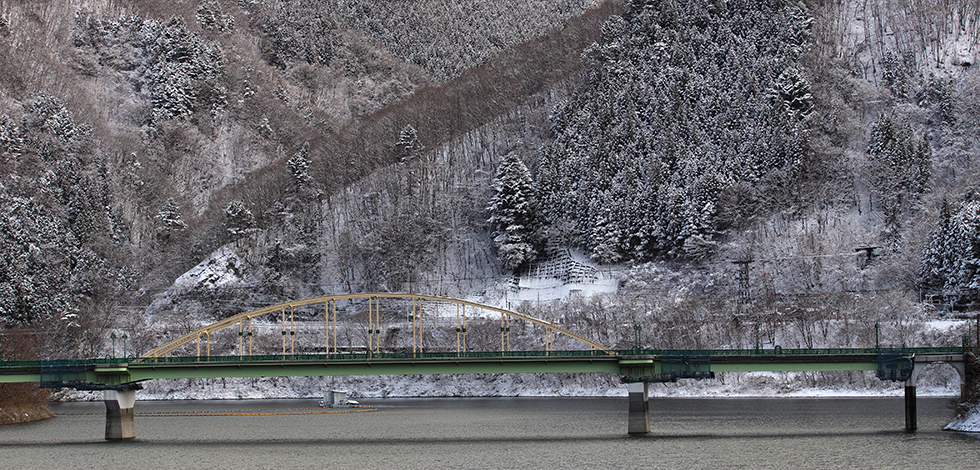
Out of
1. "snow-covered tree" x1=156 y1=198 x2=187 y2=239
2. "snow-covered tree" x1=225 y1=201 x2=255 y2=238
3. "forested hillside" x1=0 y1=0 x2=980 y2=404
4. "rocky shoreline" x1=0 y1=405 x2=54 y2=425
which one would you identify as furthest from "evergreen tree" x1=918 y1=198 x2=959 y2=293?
"snow-covered tree" x1=156 y1=198 x2=187 y2=239

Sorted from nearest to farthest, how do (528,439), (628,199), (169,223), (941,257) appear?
(528,439) < (941,257) < (628,199) < (169,223)

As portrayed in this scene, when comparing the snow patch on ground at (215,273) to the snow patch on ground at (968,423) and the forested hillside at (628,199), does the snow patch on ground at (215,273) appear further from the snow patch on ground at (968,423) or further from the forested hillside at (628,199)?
the snow patch on ground at (968,423)

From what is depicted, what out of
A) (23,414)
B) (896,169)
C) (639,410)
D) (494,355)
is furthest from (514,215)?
(639,410)

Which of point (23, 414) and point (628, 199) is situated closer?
point (23, 414)

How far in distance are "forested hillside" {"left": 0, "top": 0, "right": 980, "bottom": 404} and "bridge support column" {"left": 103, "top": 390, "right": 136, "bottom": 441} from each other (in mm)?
55182

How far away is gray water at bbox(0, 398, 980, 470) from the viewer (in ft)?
216

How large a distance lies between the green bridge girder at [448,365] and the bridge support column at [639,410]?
0.96 meters

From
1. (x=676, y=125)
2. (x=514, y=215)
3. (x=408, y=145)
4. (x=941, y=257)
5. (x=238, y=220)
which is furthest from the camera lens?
(x=408, y=145)

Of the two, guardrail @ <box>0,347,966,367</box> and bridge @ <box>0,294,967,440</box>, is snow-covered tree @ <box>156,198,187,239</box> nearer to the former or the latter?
guardrail @ <box>0,347,966,367</box>

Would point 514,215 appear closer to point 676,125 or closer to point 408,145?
point 676,125

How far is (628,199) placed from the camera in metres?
148

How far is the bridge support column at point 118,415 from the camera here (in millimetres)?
80688

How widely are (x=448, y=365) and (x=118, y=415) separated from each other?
24.8 metres

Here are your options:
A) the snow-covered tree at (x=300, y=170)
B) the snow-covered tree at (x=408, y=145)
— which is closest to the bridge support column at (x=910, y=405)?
the snow-covered tree at (x=408, y=145)
